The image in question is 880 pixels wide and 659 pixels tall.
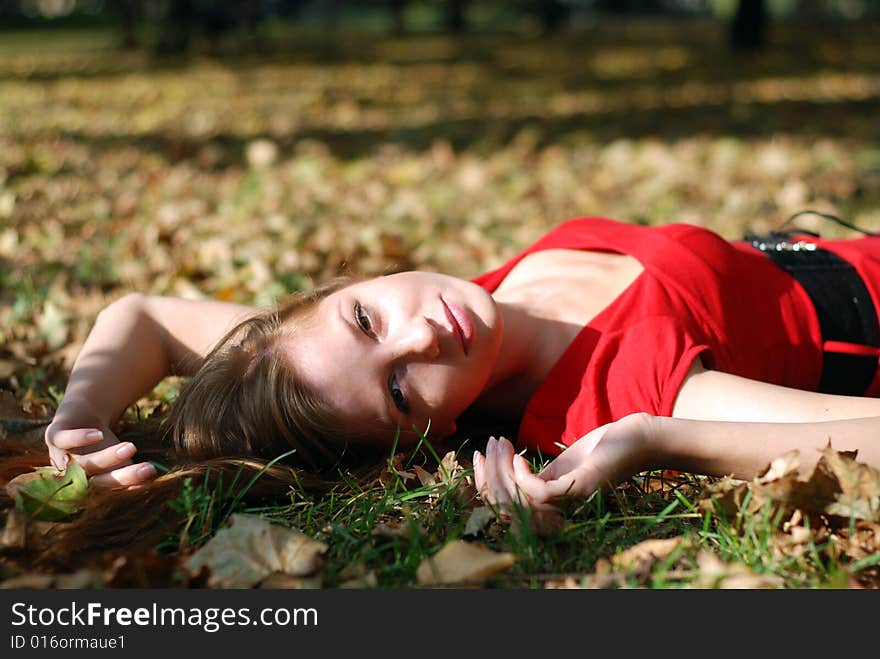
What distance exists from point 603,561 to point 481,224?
3392mm

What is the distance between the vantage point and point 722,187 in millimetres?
5730

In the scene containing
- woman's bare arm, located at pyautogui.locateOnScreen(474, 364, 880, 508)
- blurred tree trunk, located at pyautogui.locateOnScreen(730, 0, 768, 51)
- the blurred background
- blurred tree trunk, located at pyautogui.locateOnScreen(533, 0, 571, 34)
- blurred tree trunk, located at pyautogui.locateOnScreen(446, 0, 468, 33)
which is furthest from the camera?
blurred tree trunk, located at pyautogui.locateOnScreen(446, 0, 468, 33)

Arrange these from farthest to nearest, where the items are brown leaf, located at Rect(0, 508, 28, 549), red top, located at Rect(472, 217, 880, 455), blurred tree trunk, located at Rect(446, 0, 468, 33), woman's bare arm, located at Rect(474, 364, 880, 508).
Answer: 1. blurred tree trunk, located at Rect(446, 0, 468, 33)
2. red top, located at Rect(472, 217, 880, 455)
3. woman's bare arm, located at Rect(474, 364, 880, 508)
4. brown leaf, located at Rect(0, 508, 28, 549)

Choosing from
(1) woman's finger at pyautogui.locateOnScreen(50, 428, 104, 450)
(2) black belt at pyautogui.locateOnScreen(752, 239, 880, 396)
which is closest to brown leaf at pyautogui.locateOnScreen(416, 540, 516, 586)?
(1) woman's finger at pyautogui.locateOnScreen(50, 428, 104, 450)

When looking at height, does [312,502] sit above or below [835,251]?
below

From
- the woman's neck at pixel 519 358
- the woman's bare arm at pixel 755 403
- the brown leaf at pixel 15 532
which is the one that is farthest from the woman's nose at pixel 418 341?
the brown leaf at pixel 15 532

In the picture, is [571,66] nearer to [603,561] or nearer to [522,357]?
[522,357]

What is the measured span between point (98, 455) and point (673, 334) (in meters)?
1.43

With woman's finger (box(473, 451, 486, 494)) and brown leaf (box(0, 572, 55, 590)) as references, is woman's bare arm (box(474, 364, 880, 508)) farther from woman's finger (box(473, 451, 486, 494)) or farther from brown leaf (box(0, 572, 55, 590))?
brown leaf (box(0, 572, 55, 590))

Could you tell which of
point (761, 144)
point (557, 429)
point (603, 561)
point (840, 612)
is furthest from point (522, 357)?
point (761, 144)

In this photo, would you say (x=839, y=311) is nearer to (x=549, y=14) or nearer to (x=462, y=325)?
(x=462, y=325)

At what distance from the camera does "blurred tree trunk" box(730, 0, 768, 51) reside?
1423 cm

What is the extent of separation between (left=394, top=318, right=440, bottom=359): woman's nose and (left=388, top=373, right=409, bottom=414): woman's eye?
0.09 metres

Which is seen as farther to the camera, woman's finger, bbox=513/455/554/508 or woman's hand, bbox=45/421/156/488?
woman's hand, bbox=45/421/156/488
